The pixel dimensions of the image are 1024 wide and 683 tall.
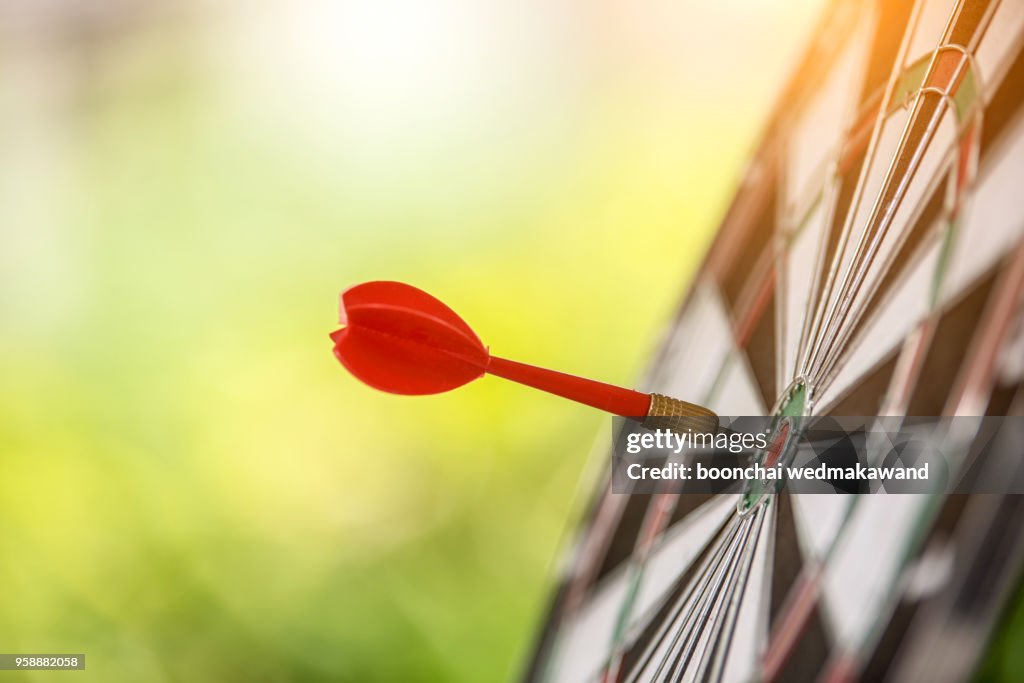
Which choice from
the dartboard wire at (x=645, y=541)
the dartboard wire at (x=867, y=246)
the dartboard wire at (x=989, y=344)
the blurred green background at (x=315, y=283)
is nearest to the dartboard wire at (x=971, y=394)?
the dartboard wire at (x=989, y=344)

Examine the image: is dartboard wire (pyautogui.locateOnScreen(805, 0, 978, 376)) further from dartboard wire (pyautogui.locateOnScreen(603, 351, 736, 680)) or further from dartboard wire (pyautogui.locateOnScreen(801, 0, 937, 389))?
dartboard wire (pyautogui.locateOnScreen(603, 351, 736, 680))

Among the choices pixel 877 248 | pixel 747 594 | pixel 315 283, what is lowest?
pixel 747 594

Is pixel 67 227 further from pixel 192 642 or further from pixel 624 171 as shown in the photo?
pixel 624 171

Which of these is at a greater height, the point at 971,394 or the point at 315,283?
the point at 315,283

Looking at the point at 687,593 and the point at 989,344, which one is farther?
the point at 687,593

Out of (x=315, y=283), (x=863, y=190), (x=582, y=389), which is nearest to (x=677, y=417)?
(x=582, y=389)

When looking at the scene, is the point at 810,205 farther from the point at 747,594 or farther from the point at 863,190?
the point at 747,594
